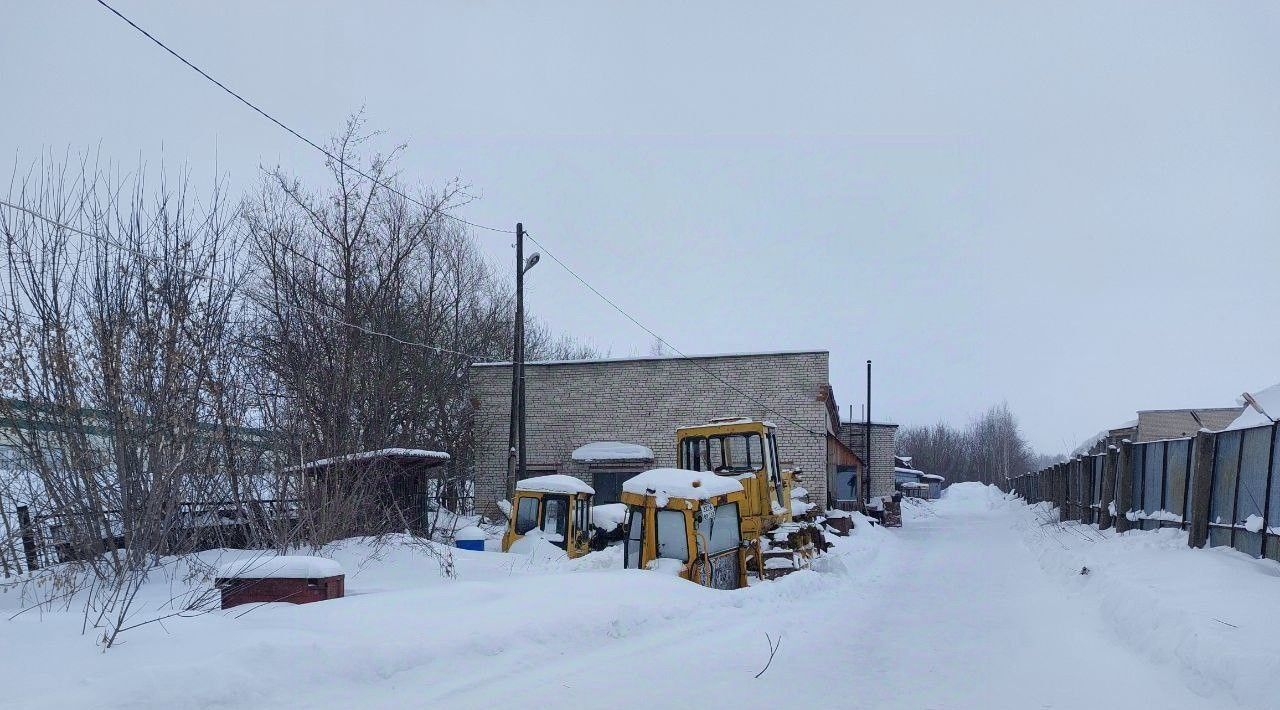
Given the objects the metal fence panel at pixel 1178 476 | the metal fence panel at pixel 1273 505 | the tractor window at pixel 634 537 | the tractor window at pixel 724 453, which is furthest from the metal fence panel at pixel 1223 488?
the tractor window at pixel 634 537

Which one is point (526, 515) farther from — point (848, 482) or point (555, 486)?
point (848, 482)

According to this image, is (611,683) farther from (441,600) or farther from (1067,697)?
(1067,697)

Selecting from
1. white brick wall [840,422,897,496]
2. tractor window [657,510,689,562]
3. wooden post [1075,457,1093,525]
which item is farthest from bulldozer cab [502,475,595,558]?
white brick wall [840,422,897,496]

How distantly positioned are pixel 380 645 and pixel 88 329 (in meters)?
5.79

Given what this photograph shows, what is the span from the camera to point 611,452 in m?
28.2

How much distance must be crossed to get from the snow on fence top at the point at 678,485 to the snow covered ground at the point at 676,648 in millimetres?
1805

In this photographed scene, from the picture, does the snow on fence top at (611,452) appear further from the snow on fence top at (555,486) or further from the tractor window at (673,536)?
the tractor window at (673,536)

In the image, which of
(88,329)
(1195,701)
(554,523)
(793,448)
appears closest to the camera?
(1195,701)

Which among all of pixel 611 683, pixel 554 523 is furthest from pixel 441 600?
pixel 554 523

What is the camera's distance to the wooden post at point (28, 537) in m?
9.91

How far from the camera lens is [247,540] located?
1326 cm

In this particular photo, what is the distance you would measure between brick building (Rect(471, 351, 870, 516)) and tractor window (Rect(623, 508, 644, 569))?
1376cm

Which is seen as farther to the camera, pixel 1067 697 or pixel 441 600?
pixel 441 600

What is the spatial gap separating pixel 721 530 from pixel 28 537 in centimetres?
928
